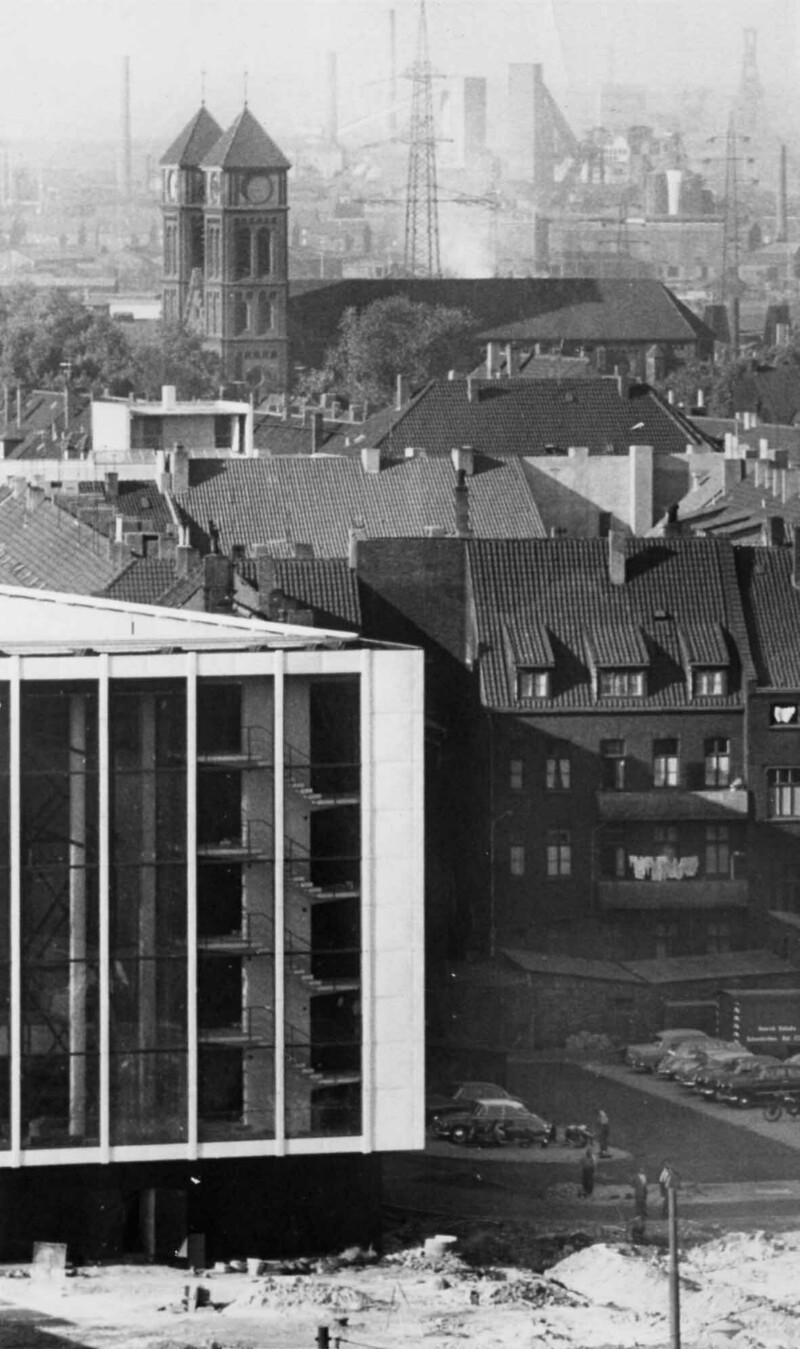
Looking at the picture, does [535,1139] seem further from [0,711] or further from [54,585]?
[54,585]

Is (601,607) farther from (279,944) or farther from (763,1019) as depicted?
(279,944)

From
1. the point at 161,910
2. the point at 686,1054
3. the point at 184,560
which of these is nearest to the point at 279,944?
the point at 161,910

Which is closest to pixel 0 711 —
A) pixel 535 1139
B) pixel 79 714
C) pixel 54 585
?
pixel 79 714

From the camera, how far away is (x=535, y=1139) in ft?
208

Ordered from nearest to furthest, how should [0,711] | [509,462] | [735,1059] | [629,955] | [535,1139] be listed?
[0,711], [535,1139], [735,1059], [629,955], [509,462]

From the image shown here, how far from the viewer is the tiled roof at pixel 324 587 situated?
77.1m

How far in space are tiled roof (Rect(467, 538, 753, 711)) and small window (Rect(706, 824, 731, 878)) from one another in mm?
2324

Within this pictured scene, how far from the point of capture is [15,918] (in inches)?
2143

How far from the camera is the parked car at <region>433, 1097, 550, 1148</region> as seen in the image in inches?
2498

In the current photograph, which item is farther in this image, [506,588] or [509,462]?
[509,462]

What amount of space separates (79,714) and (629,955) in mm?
22807

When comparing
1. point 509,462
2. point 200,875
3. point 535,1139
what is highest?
point 509,462

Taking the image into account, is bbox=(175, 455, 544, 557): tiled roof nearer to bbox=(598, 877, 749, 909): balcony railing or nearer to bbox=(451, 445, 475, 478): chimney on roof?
bbox=(451, 445, 475, 478): chimney on roof

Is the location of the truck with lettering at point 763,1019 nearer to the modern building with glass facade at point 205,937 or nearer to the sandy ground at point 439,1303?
the sandy ground at point 439,1303
